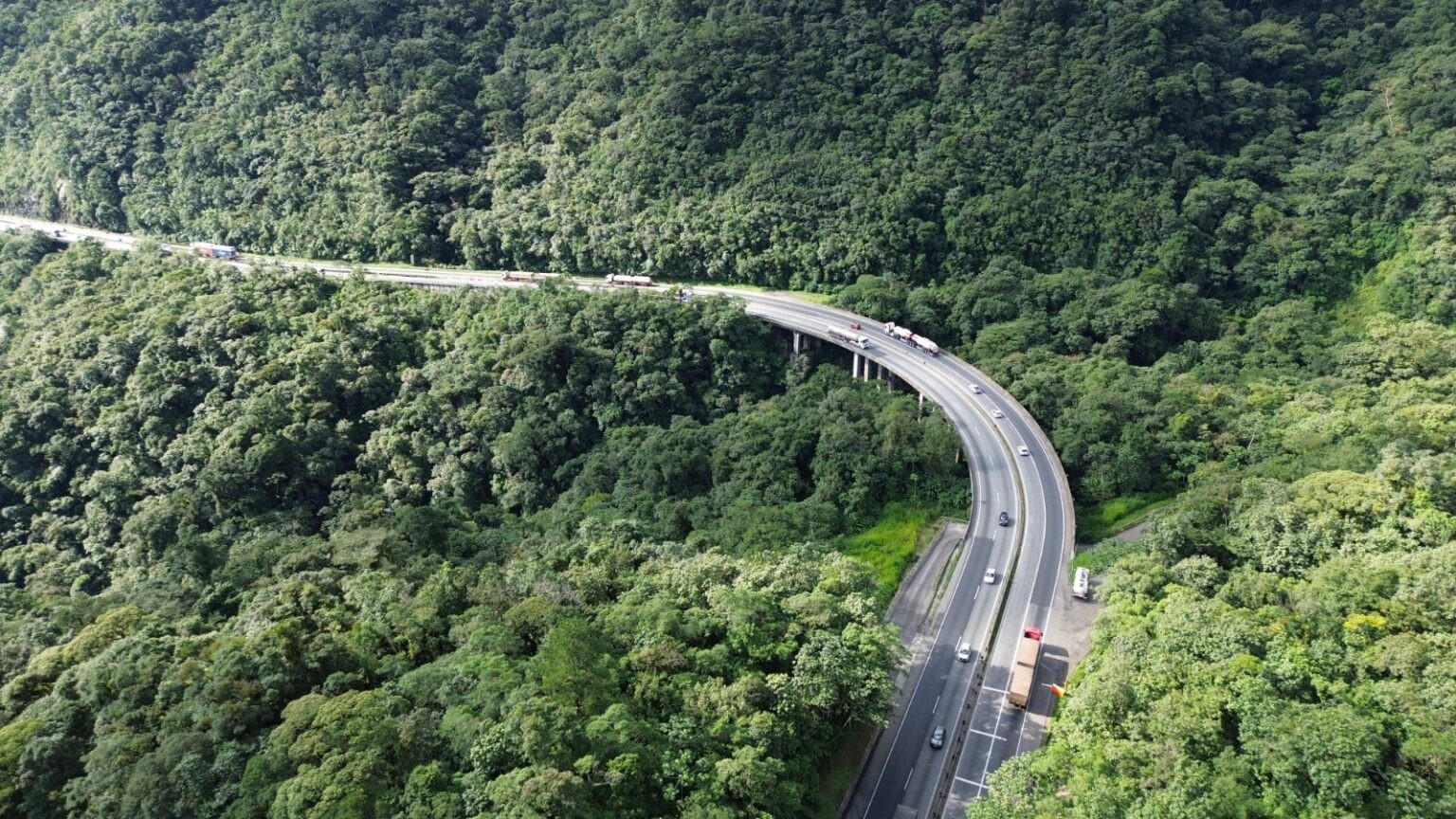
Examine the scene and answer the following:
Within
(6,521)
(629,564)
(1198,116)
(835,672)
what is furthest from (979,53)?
(6,521)

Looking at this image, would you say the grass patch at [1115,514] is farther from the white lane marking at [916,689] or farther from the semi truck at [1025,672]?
the semi truck at [1025,672]

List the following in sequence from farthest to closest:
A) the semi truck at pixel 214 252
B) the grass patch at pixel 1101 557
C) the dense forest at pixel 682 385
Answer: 1. the semi truck at pixel 214 252
2. the grass patch at pixel 1101 557
3. the dense forest at pixel 682 385

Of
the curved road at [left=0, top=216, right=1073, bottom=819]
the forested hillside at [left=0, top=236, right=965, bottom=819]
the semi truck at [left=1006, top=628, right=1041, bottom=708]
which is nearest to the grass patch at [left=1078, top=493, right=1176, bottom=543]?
the curved road at [left=0, top=216, right=1073, bottom=819]

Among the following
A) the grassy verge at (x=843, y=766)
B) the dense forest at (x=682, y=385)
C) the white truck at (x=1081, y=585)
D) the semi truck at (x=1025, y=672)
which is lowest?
the grassy verge at (x=843, y=766)

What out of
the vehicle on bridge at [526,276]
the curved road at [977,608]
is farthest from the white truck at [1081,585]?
the vehicle on bridge at [526,276]

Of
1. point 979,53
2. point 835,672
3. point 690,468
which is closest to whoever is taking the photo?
point 835,672

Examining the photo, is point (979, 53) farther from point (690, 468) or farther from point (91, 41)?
point (91, 41)
